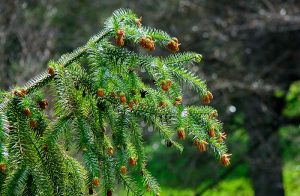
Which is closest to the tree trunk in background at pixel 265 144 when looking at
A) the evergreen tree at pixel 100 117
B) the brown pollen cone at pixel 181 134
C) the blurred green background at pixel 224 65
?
the blurred green background at pixel 224 65

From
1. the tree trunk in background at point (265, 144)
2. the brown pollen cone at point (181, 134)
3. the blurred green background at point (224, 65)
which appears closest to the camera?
the brown pollen cone at point (181, 134)

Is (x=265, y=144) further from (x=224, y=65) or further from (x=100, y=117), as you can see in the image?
(x=100, y=117)

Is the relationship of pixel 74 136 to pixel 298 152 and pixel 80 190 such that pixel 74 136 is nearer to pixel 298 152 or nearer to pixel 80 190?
pixel 80 190

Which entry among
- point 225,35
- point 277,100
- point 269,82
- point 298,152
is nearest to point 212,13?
point 225,35

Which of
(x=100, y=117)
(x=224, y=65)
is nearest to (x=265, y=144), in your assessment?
(x=224, y=65)

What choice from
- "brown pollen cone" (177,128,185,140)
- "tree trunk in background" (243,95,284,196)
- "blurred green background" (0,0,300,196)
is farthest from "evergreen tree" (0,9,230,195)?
"tree trunk in background" (243,95,284,196)

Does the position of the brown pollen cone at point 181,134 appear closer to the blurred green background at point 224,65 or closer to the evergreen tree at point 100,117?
the evergreen tree at point 100,117

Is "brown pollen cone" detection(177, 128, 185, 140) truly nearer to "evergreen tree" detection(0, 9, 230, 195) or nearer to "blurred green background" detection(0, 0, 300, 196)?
"evergreen tree" detection(0, 9, 230, 195)
